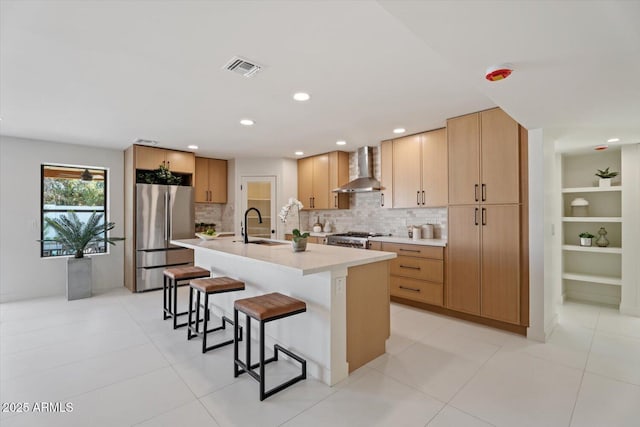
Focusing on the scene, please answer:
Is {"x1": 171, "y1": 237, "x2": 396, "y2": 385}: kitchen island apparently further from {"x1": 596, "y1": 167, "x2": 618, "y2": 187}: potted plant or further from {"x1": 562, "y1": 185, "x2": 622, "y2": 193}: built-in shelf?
{"x1": 596, "y1": 167, "x2": 618, "y2": 187}: potted plant

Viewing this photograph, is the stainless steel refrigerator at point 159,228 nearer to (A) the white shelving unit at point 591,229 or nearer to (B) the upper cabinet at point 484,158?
(B) the upper cabinet at point 484,158

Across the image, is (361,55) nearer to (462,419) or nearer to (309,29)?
(309,29)

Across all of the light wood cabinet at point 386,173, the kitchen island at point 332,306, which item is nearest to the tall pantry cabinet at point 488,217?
the light wood cabinet at point 386,173

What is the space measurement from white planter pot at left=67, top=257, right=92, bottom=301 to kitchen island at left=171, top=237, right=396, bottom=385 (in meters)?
3.25

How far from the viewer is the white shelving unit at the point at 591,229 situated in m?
4.07

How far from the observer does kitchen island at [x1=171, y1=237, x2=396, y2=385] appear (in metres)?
2.27

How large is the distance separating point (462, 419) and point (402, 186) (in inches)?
123

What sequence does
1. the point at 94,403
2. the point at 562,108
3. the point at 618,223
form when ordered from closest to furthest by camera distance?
the point at 94,403
the point at 562,108
the point at 618,223

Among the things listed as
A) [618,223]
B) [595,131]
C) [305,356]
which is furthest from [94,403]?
[618,223]

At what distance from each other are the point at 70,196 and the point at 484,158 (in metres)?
6.18

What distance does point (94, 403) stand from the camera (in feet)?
6.76

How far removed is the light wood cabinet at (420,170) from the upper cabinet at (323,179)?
124cm

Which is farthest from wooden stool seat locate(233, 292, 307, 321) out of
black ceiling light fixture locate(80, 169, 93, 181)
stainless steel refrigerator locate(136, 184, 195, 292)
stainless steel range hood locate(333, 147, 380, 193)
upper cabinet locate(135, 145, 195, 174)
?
black ceiling light fixture locate(80, 169, 93, 181)

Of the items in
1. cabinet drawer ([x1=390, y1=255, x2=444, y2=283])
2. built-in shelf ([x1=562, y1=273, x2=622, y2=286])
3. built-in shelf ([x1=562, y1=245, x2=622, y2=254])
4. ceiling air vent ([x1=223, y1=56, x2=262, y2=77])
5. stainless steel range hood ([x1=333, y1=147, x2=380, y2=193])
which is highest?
ceiling air vent ([x1=223, y1=56, x2=262, y2=77])
